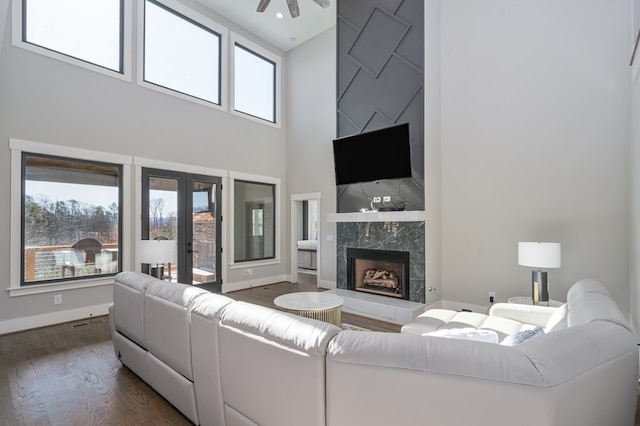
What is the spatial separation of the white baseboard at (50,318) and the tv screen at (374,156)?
166 inches

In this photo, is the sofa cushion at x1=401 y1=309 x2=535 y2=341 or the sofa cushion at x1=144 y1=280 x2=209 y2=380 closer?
the sofa cushion at x1=144 y1=280 x2=209 y2=380

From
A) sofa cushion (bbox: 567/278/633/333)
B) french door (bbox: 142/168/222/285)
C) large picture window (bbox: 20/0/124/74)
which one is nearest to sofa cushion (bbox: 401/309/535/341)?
sofa cushion (bbox: 567/278/633/333)

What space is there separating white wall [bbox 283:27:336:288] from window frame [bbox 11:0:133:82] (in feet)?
11.0

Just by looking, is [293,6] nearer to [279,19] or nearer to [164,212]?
[279,19]

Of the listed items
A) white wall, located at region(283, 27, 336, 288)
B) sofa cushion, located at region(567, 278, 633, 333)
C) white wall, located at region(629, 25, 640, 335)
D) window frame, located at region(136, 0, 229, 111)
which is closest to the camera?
sofa cushion, located at region(567, 278, 633, 333)

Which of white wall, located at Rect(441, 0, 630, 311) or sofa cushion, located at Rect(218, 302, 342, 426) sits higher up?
white wall, located at Rect(441, 0, 630, 311)

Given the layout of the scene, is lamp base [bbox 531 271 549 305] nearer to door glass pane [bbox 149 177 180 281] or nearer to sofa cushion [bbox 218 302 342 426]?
sofa cushion [bbox 218 302 342 426]

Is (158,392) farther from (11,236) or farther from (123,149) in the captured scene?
(123,149)

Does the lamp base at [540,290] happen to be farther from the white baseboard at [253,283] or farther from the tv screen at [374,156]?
the white baseboard at [253,283]

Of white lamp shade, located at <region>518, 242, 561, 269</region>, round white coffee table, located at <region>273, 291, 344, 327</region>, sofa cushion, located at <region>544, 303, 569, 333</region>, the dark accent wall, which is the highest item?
the dark accent wall

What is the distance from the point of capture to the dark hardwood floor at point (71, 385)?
7.41 ft

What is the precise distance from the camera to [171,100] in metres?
5.55

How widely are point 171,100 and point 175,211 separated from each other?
194cm

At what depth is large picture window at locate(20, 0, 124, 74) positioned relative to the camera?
4273 mm
